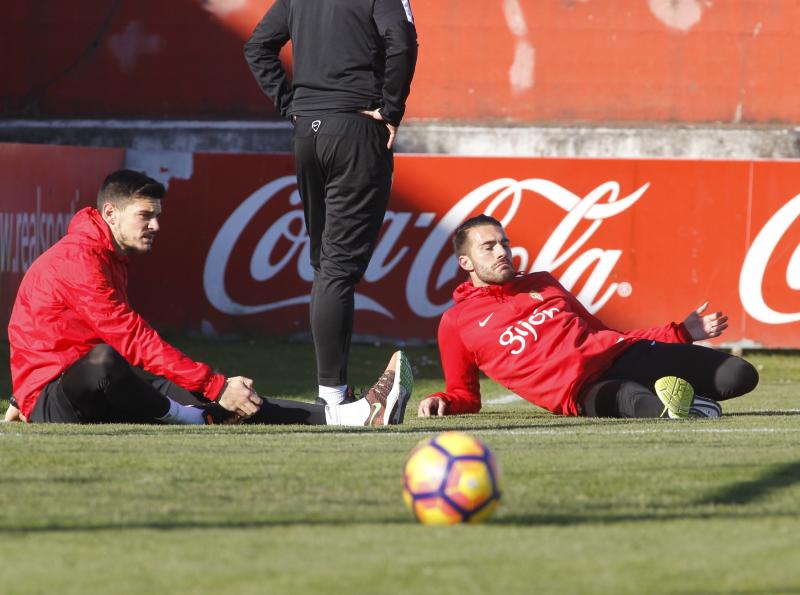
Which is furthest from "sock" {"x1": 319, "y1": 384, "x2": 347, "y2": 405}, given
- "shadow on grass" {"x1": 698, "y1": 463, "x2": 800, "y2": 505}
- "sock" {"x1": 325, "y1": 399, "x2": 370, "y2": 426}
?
"shadow on grass" {"x1": 698, "y1": 463, "x2": 800, "y2": 505}

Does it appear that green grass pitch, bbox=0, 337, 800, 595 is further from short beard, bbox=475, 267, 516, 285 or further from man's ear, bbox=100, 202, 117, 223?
short beard, bbox=475, 267, 516, 285

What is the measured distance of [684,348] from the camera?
25.8 feet

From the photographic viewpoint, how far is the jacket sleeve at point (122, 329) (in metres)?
6.55

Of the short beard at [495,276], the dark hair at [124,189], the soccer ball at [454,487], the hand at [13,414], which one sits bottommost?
the hand at [13,414]

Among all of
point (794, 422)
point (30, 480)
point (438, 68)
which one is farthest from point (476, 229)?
point (438, 68)

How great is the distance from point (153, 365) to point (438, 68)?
13.4m

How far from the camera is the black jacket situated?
22.4 feet

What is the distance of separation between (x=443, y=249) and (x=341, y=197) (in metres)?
7.07

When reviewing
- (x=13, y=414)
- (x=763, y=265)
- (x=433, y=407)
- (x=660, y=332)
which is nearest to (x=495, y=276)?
(x=433, y=407)

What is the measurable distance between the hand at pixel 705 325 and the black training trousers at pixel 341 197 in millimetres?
1874

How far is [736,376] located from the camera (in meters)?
7.66

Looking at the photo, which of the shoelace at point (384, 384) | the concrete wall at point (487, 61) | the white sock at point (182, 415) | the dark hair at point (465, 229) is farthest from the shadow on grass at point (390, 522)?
the concrete wall at point (487, 61)

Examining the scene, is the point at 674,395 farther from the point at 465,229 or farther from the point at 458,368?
the point at 465,229

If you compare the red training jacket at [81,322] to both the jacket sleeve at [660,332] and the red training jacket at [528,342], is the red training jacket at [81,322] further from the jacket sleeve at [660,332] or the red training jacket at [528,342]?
the jacket sleeve at [660,332]
